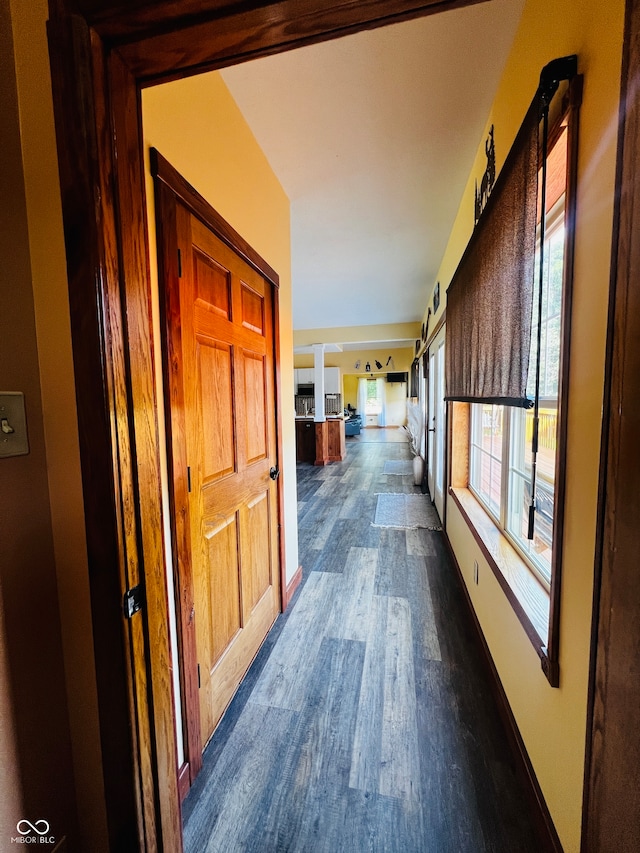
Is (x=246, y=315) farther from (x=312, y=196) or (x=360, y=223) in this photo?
(x=360, y=223)

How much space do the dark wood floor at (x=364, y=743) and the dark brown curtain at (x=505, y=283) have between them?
4.48ft

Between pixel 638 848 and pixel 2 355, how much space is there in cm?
150

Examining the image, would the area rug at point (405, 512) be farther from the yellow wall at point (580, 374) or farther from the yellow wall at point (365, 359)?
the yellow wall at point (365, 359)

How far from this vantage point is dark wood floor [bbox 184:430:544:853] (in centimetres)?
108

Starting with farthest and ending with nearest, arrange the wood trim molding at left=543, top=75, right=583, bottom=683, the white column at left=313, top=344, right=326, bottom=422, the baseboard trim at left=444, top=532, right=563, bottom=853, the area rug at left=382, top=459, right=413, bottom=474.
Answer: the white column at left=313, top=344, right=326, bottom=422
the area rug at left=382, top=459, right=413, bottom=474
the baseboard trim at left=444, top=532, right=563, bottom=853
the wood trim molding at left=543, top=75, right=583, bottom=683

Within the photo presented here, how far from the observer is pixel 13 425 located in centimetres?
73

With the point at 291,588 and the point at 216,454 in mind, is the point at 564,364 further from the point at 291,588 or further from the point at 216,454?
the point at 291,588

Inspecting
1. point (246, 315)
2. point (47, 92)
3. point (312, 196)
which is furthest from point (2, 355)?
point (312, 196)

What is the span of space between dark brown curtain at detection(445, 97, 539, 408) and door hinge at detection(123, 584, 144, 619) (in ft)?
4.05

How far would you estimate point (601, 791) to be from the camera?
687mm

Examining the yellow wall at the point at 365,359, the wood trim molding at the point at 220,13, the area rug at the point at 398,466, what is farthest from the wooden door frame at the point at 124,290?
the yellow wall at the point at 365,359

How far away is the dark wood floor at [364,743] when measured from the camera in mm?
1084

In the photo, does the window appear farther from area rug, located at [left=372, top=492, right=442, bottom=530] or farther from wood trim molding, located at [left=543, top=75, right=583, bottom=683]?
area rug, located at [left=372, top=492, right=442, bottom=530]

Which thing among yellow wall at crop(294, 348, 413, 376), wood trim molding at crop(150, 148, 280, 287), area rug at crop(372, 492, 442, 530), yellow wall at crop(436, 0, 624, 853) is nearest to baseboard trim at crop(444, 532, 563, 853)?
yellow wall at crop(436, 0, 624, 853)
